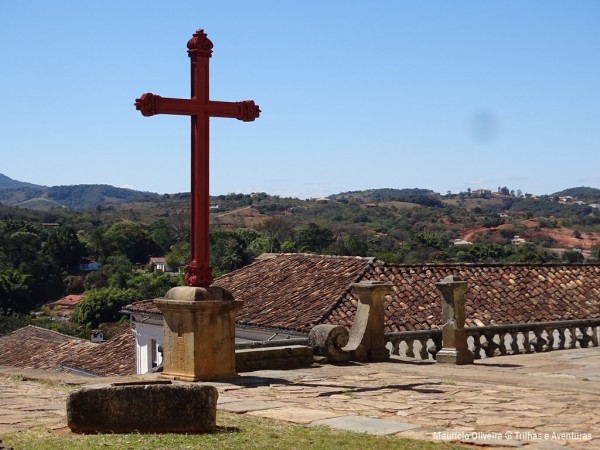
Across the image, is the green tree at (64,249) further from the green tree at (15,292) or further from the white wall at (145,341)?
the white wall at (145,341)

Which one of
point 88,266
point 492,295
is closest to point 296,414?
point 492,295

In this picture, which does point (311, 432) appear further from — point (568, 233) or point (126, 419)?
point (568, 233)

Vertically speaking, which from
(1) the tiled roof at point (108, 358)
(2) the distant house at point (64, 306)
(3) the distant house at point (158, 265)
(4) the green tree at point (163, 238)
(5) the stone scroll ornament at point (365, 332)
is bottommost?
(1) the tiled roof at point (108, 358)

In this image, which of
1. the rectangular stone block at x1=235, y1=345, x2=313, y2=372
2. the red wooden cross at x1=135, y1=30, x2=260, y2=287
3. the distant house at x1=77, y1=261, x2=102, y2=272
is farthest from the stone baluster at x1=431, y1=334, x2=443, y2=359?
the distant house at x1=77, y1=261, x2=102, y2=272

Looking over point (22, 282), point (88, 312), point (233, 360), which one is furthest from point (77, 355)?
point (22, 282)

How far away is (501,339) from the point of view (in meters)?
14.7

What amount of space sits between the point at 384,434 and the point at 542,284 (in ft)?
56.9

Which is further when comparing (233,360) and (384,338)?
(384,338)

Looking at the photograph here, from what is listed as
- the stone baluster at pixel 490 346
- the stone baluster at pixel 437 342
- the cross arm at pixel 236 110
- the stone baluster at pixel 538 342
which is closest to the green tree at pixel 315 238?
the stone baluster at pixel 538 342

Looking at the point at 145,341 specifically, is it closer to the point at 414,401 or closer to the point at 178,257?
the point at 414,401

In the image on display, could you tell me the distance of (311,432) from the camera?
6.55 m

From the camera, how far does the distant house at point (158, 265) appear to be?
8712 cm

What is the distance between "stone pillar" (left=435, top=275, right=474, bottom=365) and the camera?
12.6 meters

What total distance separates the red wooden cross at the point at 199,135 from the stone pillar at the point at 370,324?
3427 mm
